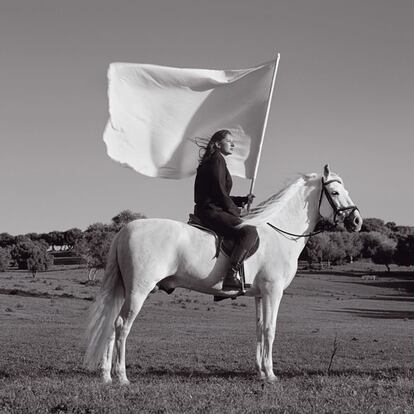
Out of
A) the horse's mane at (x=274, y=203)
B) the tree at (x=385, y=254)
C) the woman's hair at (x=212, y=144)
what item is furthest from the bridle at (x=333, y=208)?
the tree at (x=385, y=254)

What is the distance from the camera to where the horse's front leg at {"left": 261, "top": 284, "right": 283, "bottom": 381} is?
11016 mm

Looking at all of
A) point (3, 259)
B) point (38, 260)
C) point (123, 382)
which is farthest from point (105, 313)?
point (38, 260)

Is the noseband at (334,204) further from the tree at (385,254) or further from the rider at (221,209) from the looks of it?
the tree at (385,254)

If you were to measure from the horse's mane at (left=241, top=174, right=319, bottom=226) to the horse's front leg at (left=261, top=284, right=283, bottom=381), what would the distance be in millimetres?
1290

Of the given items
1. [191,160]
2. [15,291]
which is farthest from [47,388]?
[15,291]

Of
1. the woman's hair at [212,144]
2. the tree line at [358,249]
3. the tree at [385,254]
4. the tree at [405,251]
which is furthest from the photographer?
the tree at [385,254]

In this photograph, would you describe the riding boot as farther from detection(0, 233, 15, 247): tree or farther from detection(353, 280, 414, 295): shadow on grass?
detection(0, 233, 15, 247): tree

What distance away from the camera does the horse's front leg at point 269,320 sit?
434 inches

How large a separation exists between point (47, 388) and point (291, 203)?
228 inches

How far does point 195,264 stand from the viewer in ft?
35.2

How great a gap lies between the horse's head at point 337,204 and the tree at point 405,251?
134 m

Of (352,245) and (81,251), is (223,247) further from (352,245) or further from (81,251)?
(352,245)

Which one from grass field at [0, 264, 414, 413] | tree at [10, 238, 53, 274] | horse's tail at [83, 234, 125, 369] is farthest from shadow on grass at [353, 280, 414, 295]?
horse's tail at [83, 234, 125, 369]

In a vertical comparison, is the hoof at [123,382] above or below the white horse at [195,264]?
below
